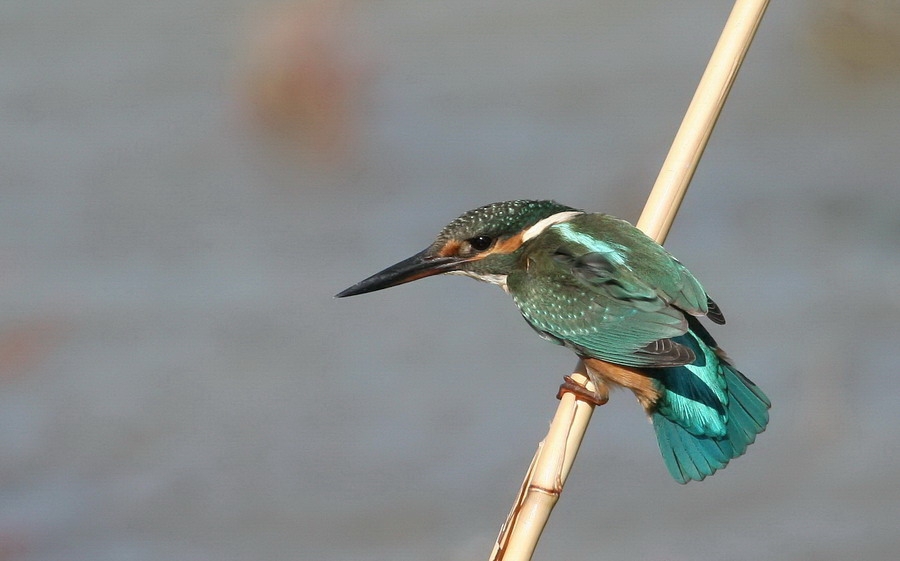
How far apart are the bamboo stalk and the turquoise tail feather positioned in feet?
0.78

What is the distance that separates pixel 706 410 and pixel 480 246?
1.47 feet

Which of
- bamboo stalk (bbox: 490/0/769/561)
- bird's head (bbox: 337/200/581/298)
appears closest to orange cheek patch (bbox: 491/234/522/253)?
bird's head (bbox: 337/200/581/298)

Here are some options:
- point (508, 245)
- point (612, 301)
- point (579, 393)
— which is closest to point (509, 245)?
point (508, 245)

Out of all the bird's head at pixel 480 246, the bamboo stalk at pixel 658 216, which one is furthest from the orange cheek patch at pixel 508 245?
the bamboo stalk at pixel 658 216

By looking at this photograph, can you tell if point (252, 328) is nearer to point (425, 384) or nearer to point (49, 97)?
point (425, 384)

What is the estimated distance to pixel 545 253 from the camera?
219 cm

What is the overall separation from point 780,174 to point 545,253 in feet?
6.14

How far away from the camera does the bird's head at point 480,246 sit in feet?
7.20

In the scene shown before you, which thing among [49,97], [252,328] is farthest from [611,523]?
[49,97]

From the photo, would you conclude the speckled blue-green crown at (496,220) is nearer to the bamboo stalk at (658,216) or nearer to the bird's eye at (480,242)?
the bird's eye at (480,242)

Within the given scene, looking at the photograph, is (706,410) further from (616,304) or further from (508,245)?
(508,245)

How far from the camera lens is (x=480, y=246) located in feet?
7.29

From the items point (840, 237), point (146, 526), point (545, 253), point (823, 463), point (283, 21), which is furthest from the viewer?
point (283, 21)

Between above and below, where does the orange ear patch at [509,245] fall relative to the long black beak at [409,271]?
above
